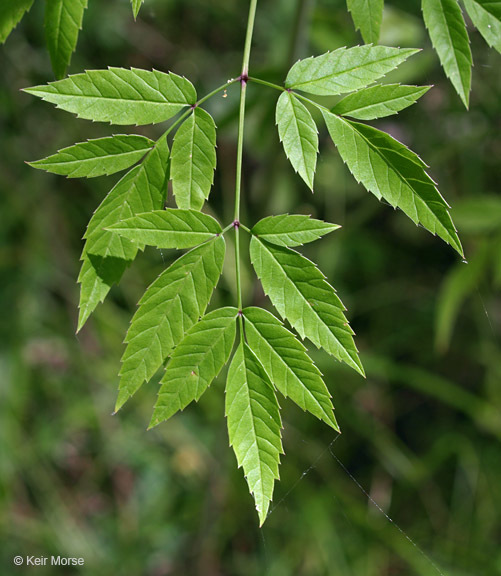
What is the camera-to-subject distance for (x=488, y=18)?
76 cm

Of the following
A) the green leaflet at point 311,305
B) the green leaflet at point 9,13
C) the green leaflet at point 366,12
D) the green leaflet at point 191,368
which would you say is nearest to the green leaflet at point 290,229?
the green leaflet at point 311,305

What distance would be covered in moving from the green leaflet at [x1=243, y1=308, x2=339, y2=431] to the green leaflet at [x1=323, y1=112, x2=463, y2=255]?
0.20m

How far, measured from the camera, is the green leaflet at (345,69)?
688mm

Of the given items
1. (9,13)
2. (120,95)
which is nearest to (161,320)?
(120,95)

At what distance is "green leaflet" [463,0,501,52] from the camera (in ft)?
2.46

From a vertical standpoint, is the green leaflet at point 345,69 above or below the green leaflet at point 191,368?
above

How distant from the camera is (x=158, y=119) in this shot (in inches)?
28.3

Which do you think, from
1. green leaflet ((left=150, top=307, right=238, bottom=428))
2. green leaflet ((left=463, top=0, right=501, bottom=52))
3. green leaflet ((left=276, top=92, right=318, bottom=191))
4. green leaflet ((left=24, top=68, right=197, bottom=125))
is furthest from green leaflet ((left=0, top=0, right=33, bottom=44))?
green leaflet ((left=463, top=0, right=501, bottom=52))

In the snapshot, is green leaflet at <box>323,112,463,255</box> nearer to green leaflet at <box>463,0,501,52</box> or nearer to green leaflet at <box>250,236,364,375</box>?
green leaflet at <box>250,236,364,375</box>

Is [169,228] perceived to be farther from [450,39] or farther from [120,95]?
[450,39]

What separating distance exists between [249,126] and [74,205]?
88 centimetres

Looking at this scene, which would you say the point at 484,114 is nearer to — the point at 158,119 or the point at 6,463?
the point at 158,119

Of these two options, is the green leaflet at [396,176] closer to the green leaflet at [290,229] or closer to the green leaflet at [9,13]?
the green leaflet at [290,229]

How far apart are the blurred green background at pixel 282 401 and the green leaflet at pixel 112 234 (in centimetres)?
105
